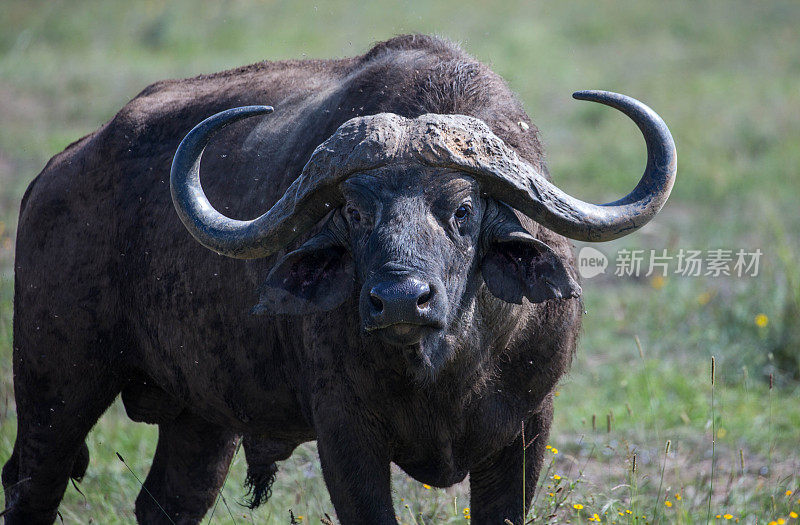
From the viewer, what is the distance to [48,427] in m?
5.34

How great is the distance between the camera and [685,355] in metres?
8.63

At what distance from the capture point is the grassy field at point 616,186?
6.21 meters

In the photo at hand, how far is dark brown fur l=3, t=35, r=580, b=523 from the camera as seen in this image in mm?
4137

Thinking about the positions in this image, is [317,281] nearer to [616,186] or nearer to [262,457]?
[262,457]

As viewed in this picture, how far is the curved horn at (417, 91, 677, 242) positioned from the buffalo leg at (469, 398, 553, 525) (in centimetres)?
113

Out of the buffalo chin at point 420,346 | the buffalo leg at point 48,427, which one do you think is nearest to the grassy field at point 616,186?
the buffalo leg at point 48,427

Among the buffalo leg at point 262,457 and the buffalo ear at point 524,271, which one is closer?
the buffalo ear at point 524,271

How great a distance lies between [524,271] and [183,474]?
2819mm

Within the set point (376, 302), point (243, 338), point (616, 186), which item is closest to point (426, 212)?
point (376, 302)

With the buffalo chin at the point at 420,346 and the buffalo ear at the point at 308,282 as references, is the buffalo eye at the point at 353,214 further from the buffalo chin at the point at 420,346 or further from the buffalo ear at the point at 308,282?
the buffalo chin at the point at 420,346

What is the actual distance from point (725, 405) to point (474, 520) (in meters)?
3.59

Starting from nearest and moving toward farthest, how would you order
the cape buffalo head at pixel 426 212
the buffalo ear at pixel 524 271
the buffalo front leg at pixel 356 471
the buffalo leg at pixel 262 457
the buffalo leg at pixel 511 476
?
the cape buffalo head at pixel 426 212
the buffalo ear at pixel 524 271
the buffalo front leg at pixel 356 471
the buffalo leg at pixel 511 476
the buffalo leg at pixel 262 457

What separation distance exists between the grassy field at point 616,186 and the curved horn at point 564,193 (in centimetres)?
110

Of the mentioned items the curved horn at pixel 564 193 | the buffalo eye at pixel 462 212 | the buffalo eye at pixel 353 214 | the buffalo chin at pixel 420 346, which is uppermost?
the curved horn at pixel 564 193
